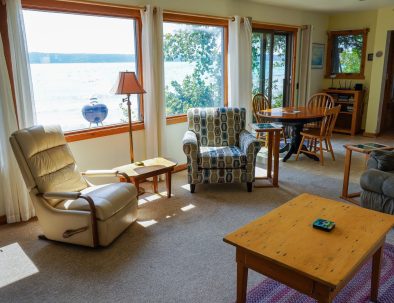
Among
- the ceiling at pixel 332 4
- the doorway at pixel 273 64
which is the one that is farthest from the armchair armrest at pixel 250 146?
the ceiling at pixel 332 4

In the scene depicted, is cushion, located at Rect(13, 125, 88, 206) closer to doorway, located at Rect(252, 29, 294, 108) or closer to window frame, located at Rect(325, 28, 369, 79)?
doorway, located at Rect(252, 29, 294, 108)

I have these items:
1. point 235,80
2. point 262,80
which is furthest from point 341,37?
point 235,80

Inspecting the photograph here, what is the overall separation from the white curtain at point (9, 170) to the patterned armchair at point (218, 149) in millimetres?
1610

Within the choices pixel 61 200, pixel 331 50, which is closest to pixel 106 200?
pixel 61 200

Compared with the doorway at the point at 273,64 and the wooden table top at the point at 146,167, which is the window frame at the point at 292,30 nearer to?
the doorway at the point at 273,64

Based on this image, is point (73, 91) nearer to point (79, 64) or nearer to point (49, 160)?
point (79, 64)

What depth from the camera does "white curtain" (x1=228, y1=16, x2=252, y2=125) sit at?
16.1ft

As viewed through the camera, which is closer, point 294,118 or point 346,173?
point 346,173

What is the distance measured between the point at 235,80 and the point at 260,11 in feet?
4.38

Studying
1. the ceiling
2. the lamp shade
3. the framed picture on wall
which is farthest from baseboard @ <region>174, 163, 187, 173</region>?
the framed picture on wall

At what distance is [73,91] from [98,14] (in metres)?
0.85

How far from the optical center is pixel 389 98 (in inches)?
267

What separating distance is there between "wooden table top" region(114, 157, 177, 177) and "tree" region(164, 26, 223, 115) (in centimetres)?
110

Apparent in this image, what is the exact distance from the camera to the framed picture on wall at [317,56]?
6750mm
